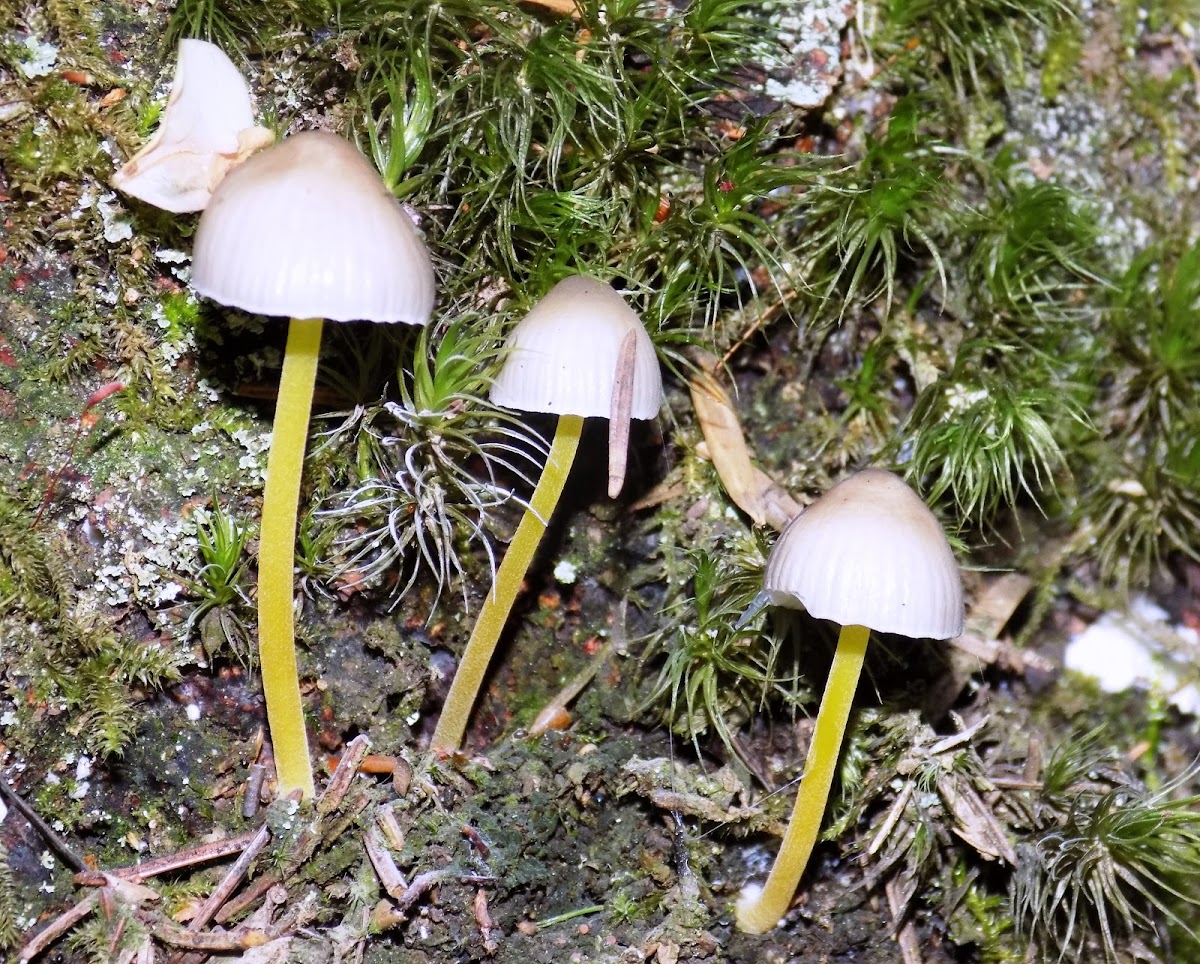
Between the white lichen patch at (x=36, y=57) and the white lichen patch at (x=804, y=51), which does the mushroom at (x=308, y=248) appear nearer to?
A: the white lichen patch at (x=36, y=57)

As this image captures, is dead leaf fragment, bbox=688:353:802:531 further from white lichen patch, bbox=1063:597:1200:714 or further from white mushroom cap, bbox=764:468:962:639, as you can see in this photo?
white lichen patch, bbox=1063:597:1200:714

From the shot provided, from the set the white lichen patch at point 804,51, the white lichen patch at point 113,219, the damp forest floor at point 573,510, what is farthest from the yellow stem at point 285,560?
the white lichen patch at point 804,51

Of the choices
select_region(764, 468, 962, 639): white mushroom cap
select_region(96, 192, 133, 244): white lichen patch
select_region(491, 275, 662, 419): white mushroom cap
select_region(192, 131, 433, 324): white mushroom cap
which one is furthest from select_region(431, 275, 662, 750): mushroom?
select_region(96, 192, 133, 244): white lichen patch

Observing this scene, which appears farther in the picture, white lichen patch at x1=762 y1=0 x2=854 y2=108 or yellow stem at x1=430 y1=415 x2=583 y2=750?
white lichen patch at x1=762 y1=0 x2=854 y2=108

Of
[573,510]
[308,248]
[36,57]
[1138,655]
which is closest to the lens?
[308,248]

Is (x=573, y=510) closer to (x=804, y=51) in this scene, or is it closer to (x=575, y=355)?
(x=575, y=355)

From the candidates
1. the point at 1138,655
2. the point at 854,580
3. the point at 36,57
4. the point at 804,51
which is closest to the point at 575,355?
the point at 854,580

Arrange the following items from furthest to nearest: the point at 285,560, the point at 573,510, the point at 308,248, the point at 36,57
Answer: the point at 573,510 → the point at 36,57 → the point at 285,560 → the point at 308,248
